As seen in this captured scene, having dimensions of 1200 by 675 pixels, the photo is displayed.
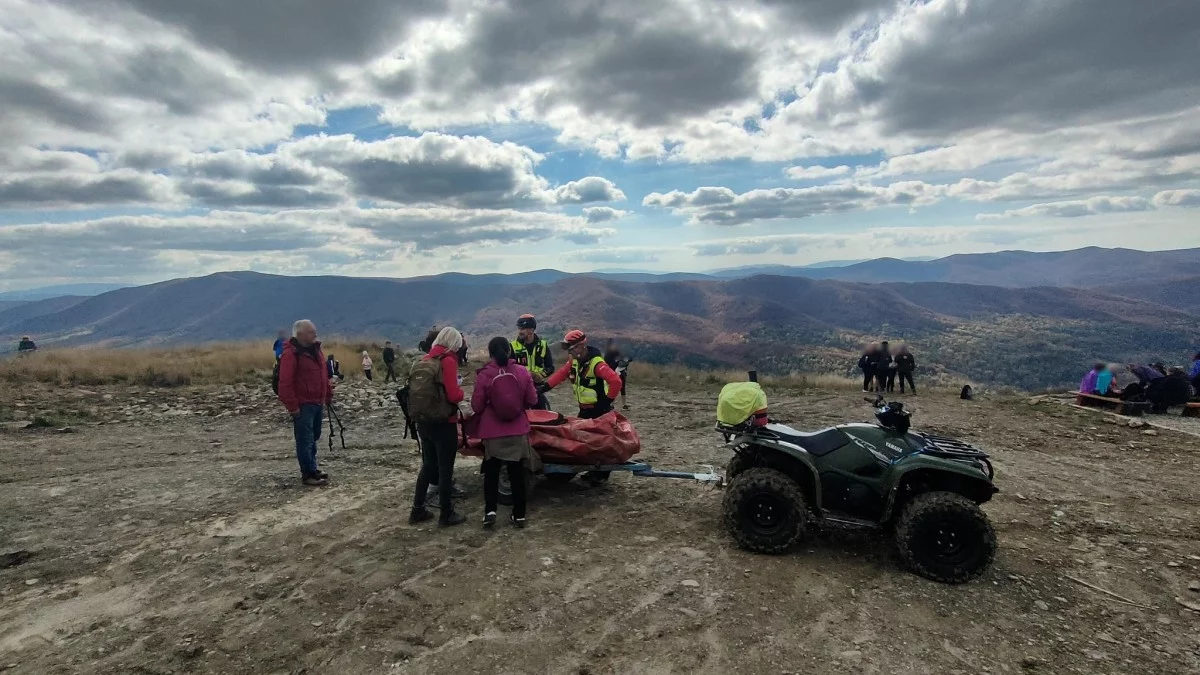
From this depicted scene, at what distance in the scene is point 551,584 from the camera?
173 inches

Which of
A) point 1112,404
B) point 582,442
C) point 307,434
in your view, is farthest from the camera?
point 1112,404

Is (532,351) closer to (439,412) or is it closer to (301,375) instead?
(439,412)

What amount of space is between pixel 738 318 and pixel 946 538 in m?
107

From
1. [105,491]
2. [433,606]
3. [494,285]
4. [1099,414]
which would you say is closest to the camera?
[433,606]

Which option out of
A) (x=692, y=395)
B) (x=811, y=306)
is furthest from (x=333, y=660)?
(x=811, y=306)

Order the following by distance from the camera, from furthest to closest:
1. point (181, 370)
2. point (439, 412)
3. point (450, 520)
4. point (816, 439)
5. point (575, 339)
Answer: point (181, 370), point (575, 339), point (450, 520), point (439, 412), point (816, 439)

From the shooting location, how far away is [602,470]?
6180 millimetres

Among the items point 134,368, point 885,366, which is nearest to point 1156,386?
point 885,366

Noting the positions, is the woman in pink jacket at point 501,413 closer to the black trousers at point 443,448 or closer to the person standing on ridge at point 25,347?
the black trousers at point 443,448

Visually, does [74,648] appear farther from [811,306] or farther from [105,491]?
[811,306]

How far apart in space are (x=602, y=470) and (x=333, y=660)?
3203 mm

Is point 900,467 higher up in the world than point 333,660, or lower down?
higher up

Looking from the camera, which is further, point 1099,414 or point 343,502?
point 1099,414

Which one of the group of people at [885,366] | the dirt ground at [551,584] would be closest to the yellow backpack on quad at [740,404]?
the dirt ground at [551,584]
